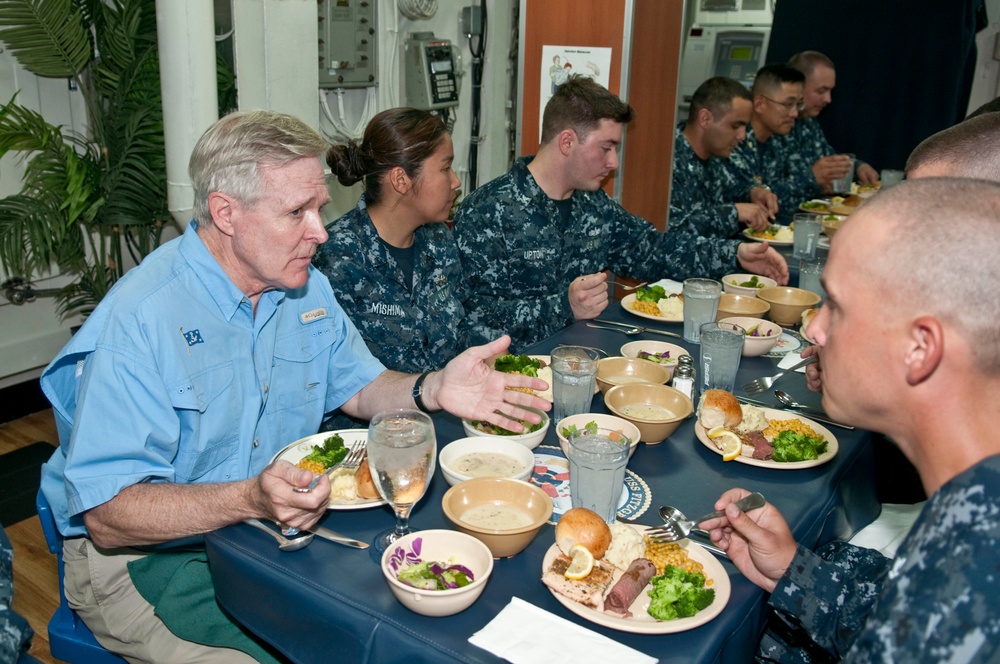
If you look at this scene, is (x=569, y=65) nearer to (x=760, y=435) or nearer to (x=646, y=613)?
(x=760, y=435)

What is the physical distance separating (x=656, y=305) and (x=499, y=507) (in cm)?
144

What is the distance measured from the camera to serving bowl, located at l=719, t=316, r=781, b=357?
96.0 inches

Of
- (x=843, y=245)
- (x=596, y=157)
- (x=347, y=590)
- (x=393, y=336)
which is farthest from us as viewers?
(x=596, y=157)

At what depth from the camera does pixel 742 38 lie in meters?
6.44

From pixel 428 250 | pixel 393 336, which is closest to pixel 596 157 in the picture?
pixel 428 250

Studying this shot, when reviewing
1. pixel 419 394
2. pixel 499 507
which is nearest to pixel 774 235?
pixel 419 394

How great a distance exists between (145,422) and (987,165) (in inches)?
77.3

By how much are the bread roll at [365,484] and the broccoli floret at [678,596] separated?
1.79 feet

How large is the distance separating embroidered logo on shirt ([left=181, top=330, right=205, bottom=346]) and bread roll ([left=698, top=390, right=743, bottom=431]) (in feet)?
3.68

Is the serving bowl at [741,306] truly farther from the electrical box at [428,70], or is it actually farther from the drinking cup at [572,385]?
the electrical box at [428,70]

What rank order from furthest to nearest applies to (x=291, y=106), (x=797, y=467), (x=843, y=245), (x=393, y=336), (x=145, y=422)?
(x=291, y=106), (x=393, y=336), (x=797, y=467), (x=145, y=422), (x=843, y=245)

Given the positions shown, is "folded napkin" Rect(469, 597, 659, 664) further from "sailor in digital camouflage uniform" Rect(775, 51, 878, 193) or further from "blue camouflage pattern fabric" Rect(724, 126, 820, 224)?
"sailor in digital camouflage uniform" Rect(775, 51, 878, 193)

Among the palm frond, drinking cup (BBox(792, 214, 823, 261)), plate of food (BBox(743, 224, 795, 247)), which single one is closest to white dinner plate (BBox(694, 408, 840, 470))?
drinking cup (BBox(792, 214, 823, 261))

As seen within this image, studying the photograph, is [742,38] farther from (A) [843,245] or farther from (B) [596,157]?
(A) [843,245]
